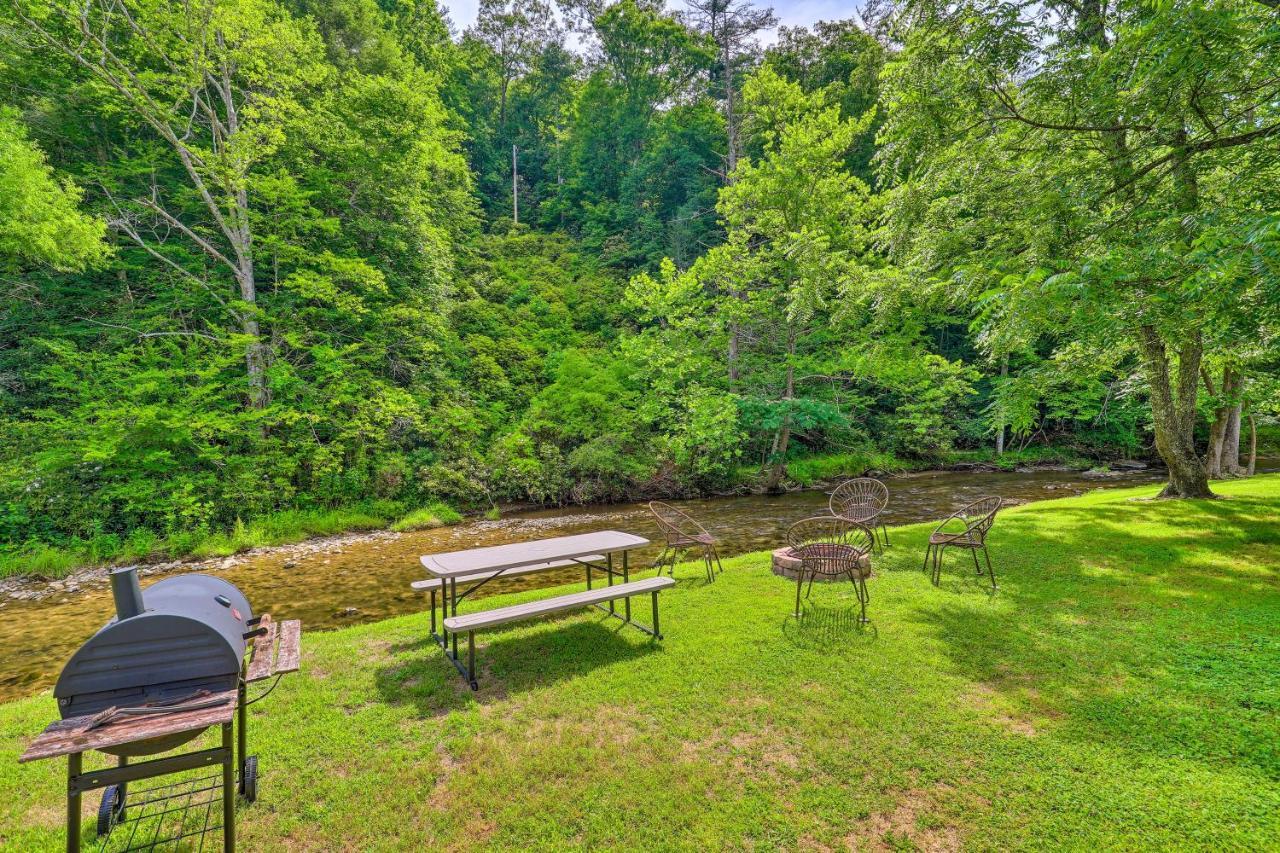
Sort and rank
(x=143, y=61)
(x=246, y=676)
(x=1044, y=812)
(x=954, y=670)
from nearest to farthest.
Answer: (x=1044, y=812)
(x=246, y=676)
(x=954, y=670)
(x=143, y=61)

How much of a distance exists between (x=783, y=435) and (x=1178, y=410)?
28.9 feet

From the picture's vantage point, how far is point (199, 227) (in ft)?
39.9

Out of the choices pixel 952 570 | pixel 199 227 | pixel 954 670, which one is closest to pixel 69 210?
pixel 199 227

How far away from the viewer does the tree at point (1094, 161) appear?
4.75 meters

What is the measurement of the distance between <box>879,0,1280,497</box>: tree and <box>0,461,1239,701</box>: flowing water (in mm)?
5465

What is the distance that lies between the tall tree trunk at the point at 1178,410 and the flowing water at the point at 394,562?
3.95 m

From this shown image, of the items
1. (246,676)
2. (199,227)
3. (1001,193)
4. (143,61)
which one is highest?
(143,61)

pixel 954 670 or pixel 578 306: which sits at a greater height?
pixel 578 306

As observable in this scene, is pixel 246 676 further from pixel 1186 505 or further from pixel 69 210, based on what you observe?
pixel 1186 505

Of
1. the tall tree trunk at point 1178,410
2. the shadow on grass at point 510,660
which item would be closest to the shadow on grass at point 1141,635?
the tall tree trunk at point 1178,410

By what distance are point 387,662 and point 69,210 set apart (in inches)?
426

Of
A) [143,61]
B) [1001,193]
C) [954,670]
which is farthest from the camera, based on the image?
[143,61]

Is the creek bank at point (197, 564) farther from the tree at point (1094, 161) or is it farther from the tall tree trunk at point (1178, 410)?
the tall tree trunk at point (1178, 410)

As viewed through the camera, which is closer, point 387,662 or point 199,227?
point 387,662
